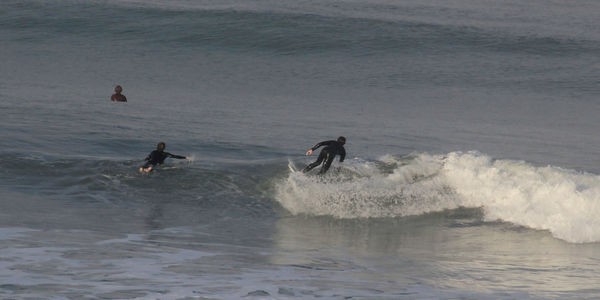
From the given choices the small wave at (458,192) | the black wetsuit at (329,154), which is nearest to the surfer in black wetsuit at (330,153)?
the black wetsuit at (329,154)

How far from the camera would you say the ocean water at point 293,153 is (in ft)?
31.4

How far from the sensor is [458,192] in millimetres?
15617

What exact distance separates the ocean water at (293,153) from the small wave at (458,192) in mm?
49

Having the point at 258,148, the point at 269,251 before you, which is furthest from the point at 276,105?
the point at 269,251

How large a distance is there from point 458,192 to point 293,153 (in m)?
4.62

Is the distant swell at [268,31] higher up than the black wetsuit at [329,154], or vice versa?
the distant swell at [268,31]

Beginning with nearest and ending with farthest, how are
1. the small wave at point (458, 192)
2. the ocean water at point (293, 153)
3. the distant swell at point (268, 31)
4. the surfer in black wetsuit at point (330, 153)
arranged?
the ocean water at point (293, 153)
the small wave at point (458, 192)
the surfer in black wetsuit at point (330, 153)
the distant swell at point (268, 31)

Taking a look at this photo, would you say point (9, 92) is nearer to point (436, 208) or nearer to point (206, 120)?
point (206, 120)

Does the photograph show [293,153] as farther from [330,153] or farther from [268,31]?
[268,31]

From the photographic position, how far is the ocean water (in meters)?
9.56

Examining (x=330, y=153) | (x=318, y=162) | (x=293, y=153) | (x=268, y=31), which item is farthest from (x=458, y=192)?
(x=268, y=31)

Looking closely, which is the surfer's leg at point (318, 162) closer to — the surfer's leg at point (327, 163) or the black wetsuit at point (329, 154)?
the black wetsuit at point (329, 154)

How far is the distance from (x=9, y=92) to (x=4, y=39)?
1287 centimetres

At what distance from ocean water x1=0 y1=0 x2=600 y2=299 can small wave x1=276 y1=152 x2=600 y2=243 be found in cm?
5
